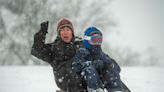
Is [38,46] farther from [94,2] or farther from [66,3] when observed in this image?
[94,2]

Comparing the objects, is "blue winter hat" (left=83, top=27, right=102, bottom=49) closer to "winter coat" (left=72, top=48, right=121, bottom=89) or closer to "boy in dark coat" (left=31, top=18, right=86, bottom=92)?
"winter coat" (left=72, top=48, right=121, bottom=89)

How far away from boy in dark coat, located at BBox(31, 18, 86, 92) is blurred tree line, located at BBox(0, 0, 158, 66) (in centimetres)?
2006

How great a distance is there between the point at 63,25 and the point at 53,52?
409 millimetres

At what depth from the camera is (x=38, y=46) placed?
507 cm

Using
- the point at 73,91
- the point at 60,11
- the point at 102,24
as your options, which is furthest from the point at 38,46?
the point at 102,24

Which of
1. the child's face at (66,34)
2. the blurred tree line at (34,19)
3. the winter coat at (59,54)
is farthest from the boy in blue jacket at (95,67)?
the blurred tree line at (34,19)

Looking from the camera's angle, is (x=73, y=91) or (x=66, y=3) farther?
(x=66, y=3)

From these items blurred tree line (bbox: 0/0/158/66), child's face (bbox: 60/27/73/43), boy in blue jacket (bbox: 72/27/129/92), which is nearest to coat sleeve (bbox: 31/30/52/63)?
child's face (bbox: 60/27/73/43)

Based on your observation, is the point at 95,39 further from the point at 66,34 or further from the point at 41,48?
the point at 41,48

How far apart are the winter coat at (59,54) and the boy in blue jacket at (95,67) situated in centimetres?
35

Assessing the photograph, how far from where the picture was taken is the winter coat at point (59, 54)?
481cm

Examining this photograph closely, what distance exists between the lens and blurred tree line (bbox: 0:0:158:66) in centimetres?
2575

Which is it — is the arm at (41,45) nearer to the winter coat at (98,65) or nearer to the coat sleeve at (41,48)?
the coat sleeve at (41,48)

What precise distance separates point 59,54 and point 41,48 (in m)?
0.26
